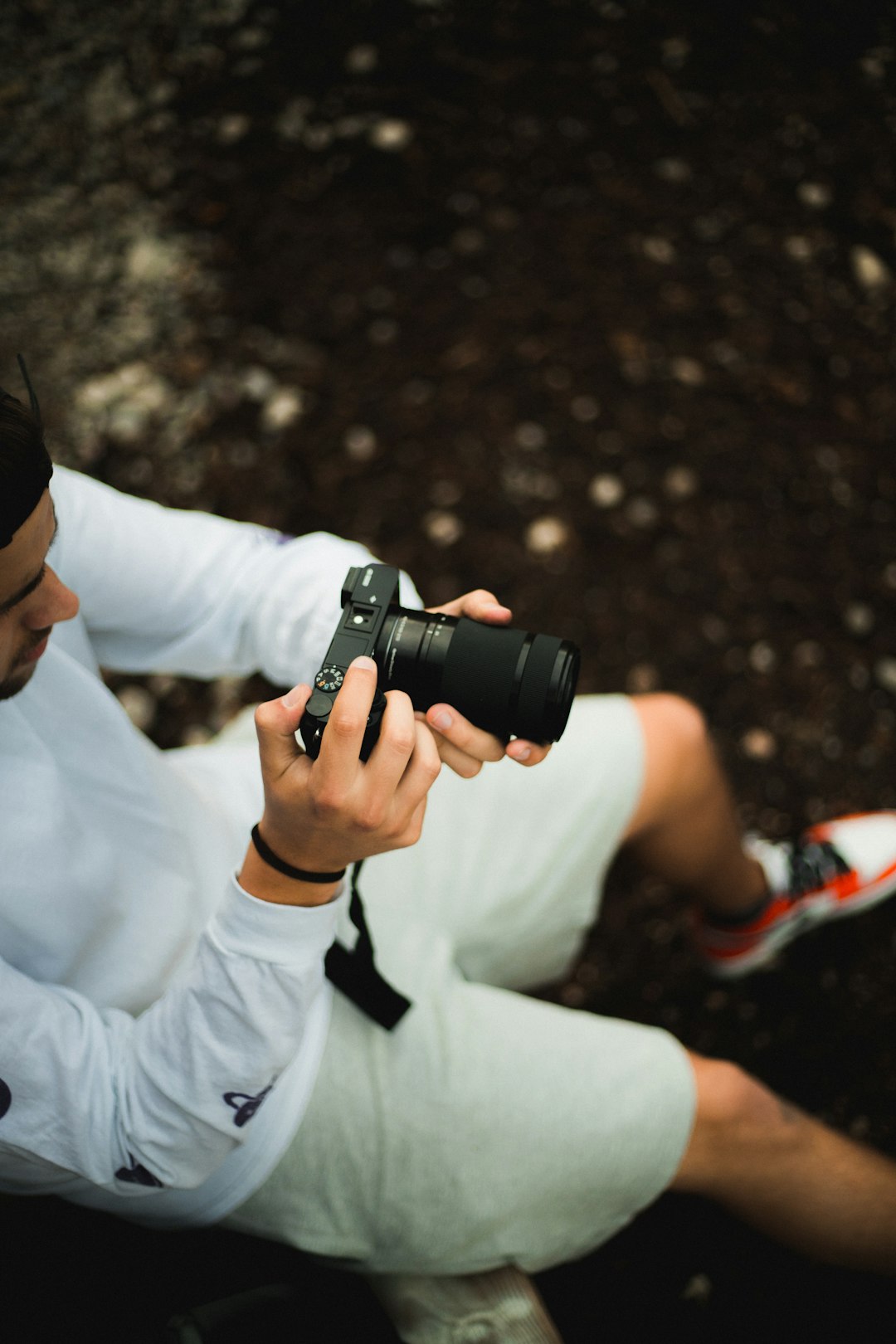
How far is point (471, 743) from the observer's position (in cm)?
101

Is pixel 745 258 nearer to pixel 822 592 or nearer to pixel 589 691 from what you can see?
pixel 822 592

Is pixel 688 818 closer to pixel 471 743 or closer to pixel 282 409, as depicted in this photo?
pixel 471 743

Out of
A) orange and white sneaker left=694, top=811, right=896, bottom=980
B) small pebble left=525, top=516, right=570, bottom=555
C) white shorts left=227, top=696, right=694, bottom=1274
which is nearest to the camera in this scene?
white shorts left=227, top=696, right=694, bottom=1274

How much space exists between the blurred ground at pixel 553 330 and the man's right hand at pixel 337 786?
1.07 meters

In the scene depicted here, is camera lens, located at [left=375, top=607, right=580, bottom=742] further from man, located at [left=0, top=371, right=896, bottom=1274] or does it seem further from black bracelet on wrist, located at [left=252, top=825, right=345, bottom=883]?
black bracelet on wrist, located at [left=252, top=825, right=345, bottom=883]

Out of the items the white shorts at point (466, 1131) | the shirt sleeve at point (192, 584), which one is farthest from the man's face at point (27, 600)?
the white shorts at point (466, 1131)

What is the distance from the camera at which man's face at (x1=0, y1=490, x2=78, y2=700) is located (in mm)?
831

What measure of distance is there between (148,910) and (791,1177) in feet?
2.95

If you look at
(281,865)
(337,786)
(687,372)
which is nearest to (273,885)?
(281,865)

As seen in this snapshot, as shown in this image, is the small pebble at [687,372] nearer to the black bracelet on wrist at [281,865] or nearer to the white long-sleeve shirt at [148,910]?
the white long-sleeve shirt at [148,910]

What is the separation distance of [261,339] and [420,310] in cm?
43

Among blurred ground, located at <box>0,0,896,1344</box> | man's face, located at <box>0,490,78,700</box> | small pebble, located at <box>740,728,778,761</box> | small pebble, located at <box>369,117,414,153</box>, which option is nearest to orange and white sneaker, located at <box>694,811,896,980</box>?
blurred ground, located at <box>0,0,896,1344</box>

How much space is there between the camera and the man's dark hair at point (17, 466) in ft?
2.65

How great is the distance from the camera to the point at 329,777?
0.84m
